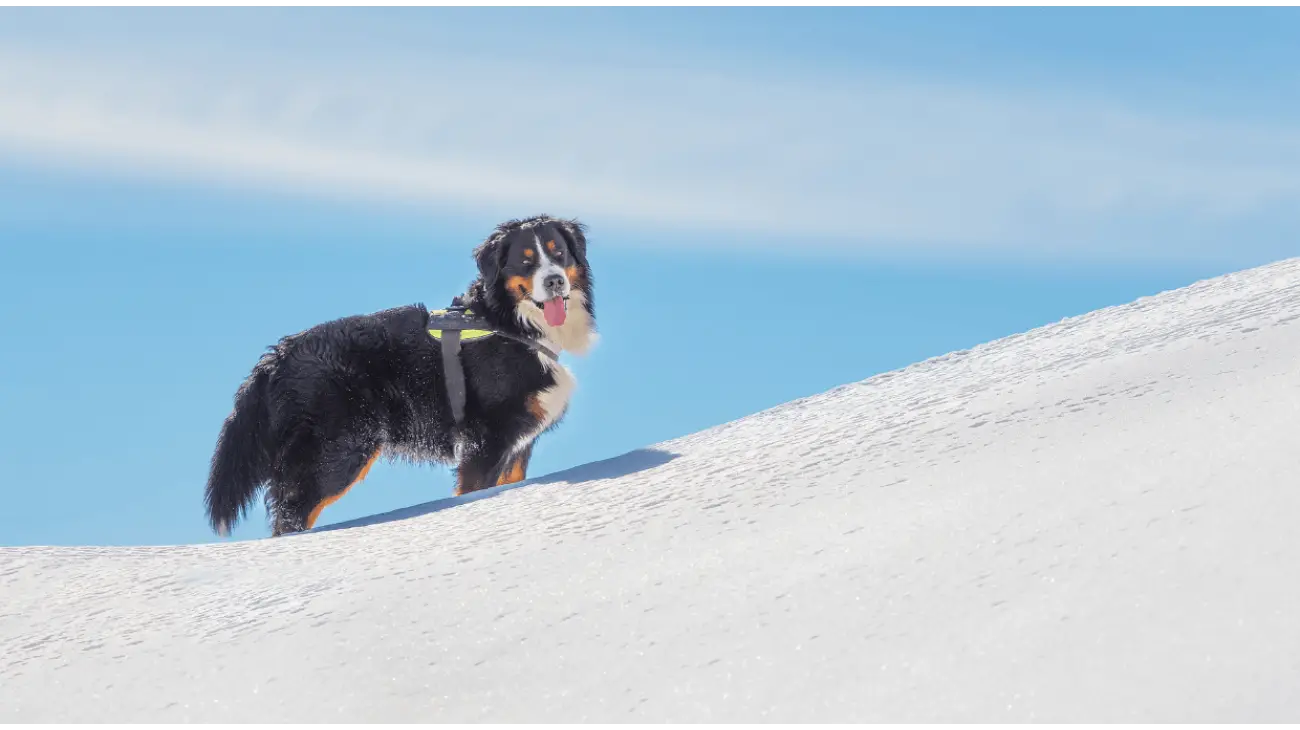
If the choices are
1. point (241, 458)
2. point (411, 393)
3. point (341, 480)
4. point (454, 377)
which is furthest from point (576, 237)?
point (241, 458)

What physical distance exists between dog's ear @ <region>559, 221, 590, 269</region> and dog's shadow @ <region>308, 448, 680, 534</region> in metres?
1.74

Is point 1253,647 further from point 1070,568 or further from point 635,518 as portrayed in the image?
point 635,518

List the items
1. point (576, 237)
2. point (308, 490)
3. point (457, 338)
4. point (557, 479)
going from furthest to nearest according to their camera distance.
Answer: point (576, 237) < point (457, 338) < point (308, 490) < point (557, 479)

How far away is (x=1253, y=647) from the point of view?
2.67 metres

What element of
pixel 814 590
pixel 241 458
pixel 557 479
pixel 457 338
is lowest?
pixel 814 590

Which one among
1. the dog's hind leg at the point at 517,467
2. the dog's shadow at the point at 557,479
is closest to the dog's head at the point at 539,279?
the dog's hind leg at the point at 517,467

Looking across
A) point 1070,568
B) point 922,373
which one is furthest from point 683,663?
point 922,373

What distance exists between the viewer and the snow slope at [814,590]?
266cm

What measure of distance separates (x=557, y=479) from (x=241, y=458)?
1.96 m

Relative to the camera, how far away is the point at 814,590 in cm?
308

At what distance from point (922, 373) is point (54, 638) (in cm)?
378

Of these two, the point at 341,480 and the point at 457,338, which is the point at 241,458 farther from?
the point at 457,338

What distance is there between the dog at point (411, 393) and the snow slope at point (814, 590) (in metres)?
1.25

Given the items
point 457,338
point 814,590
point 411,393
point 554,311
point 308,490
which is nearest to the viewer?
point 814,590
